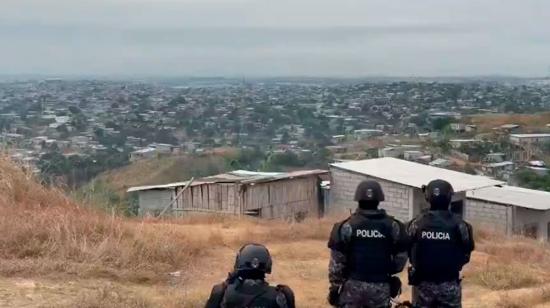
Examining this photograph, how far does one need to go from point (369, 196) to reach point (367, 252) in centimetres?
42

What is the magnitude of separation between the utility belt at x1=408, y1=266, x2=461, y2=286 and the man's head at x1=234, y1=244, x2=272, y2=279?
2078 mm

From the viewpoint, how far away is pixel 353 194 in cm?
1933

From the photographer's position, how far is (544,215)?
853 inches

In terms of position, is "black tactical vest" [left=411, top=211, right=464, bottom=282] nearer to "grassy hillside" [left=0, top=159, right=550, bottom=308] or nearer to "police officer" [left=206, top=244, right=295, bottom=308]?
"police officer" [left=206, top=244, right=295, bottom=308]

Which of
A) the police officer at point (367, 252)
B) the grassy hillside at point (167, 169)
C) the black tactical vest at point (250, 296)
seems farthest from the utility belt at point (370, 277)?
the grassy hillside at point (167, 169)

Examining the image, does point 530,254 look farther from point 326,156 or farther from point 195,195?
point 326,156

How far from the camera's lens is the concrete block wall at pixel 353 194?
1881cm

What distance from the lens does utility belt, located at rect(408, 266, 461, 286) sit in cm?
581

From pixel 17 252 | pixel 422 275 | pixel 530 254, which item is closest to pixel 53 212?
pixel 17 252

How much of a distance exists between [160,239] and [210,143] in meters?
37.5

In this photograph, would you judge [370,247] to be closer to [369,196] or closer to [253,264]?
[369,196]

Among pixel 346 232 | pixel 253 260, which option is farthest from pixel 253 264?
pixel 346 232

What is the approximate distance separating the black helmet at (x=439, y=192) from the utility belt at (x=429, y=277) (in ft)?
1.94

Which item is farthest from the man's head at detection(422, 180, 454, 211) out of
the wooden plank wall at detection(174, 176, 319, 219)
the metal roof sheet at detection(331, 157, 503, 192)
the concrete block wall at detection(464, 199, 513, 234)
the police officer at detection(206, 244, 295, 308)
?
the concrete block wall at detection(464, 199, 513, 234)
